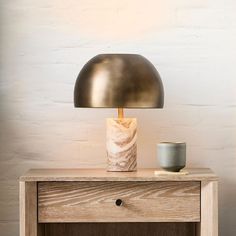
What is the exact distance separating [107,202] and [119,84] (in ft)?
1.20

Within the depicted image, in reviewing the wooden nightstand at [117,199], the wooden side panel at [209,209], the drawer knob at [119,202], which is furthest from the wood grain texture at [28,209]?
the wooden side panel at [209,209]

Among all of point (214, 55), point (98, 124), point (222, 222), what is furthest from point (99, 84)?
point (222, 222)

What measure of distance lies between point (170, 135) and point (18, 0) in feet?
2.42

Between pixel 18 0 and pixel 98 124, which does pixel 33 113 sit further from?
pixel 18 0

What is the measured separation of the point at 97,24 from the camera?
2.34 meters

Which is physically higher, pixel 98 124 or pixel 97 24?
pixel 97 24

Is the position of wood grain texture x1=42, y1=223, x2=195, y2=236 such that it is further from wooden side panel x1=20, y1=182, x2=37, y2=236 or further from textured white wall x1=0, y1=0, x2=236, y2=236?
wooden side panel x1=20, y1=182, x2=37, y2=236

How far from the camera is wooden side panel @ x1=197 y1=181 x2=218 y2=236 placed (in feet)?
6.54

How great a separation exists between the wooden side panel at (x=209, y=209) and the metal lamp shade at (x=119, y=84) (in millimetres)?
299

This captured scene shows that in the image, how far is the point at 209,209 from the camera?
6.58 ft

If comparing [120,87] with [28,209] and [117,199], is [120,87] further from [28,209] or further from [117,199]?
[28,209]

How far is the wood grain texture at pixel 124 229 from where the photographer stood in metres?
2.35

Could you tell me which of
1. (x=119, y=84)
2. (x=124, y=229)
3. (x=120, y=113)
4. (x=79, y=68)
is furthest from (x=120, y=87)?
(x=124, y=229)

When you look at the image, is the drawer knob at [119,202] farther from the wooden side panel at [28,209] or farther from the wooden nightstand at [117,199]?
the wooden side panel at [28,209]
